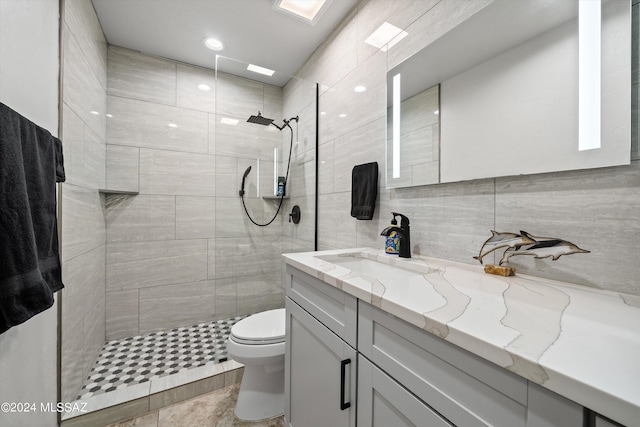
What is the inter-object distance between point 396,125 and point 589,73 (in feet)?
2.50

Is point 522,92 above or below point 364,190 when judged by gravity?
above

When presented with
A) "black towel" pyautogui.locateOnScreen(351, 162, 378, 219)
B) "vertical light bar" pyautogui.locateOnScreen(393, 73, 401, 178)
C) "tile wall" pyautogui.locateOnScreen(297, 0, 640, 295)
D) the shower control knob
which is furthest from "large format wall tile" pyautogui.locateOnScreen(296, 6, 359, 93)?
the shower control knob

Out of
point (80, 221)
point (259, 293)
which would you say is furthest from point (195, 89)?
point (259, 293)

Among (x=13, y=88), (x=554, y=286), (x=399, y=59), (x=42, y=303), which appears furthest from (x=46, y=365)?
(x=399, y=59)

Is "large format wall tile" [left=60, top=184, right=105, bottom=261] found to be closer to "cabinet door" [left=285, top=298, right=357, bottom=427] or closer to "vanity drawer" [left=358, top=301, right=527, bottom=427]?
"cabinet door" [left=285, top=298, right=357, bottom=427]

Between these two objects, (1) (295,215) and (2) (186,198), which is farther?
(2) (186,198)

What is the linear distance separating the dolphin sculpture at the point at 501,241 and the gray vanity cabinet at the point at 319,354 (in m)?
0.55

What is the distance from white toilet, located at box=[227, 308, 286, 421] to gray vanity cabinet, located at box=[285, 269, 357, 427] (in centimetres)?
19

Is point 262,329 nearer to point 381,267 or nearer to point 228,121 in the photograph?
point 381,267

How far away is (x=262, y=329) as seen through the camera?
61.5 inches

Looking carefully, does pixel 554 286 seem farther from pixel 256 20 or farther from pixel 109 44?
pixel 109 44

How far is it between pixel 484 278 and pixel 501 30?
0.95m

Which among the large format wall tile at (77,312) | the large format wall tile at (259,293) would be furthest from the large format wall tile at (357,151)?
the large format wall tile at (77,312)

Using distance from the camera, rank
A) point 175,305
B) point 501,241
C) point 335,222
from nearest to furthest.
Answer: point 501,241
point 335,222
point 175,305
